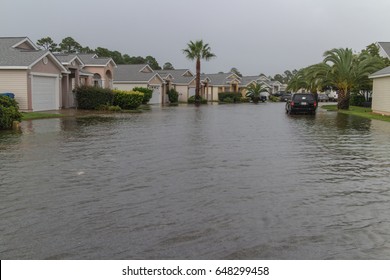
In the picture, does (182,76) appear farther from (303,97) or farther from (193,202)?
(193,202)

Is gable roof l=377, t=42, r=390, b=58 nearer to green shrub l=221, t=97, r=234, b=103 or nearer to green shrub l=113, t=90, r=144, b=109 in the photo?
green shrub l=221, t=97, r=234, b=103

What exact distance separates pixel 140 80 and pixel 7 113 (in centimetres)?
4038

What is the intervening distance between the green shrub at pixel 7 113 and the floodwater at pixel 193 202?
5088 mm

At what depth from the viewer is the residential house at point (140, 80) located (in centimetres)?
5962

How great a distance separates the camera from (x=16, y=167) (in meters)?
10.8

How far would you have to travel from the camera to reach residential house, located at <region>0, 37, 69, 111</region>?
97.8ft

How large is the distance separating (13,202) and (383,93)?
3026cm

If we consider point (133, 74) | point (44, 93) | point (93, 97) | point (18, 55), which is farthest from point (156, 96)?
point (18, 55)

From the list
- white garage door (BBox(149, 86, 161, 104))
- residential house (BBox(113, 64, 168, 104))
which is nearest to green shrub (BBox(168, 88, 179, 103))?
residential house (BBox(113, 64, 168, 104))

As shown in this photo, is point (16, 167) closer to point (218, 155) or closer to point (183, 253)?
point (218, 155)

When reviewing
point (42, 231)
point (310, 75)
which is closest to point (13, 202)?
point (42, 231)

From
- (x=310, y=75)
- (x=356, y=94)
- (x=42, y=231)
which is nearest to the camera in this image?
(x=42, y=231)

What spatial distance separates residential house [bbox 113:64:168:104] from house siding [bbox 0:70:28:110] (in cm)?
2992

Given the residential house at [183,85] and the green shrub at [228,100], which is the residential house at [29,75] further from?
the green shrub at [228,100]
